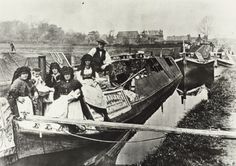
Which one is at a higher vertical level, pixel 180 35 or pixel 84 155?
pixel 180 35

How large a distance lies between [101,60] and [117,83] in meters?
0.22

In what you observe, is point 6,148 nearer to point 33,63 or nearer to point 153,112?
point 33,63

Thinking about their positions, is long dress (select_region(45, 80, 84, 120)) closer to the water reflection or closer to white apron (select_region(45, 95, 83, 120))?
white apron (select_region(45, 95, 83, 120))

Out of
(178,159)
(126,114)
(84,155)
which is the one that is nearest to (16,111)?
(84,155)

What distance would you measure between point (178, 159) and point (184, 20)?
994 mm

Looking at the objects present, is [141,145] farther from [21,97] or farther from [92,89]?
[21,97]

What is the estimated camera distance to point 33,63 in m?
3.10

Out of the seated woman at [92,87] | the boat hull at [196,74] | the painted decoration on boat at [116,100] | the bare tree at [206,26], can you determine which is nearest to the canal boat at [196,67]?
the boat hull at [196,74]

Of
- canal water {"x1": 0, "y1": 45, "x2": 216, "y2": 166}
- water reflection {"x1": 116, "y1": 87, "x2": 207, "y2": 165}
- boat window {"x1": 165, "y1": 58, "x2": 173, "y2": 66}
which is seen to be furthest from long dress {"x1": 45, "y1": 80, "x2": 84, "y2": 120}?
boat window {"x1": 165, "y1": 58, "x2": 173, "y2": 66}

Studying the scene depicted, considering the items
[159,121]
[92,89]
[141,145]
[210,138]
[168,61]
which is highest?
[168,61]

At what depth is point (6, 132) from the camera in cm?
308

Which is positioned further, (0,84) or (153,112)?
(0,84)

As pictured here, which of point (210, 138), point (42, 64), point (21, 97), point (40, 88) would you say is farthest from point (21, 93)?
point (210, 138)

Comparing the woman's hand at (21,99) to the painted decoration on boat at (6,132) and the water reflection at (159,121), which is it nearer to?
the painted decoration on boat at (6,132)
